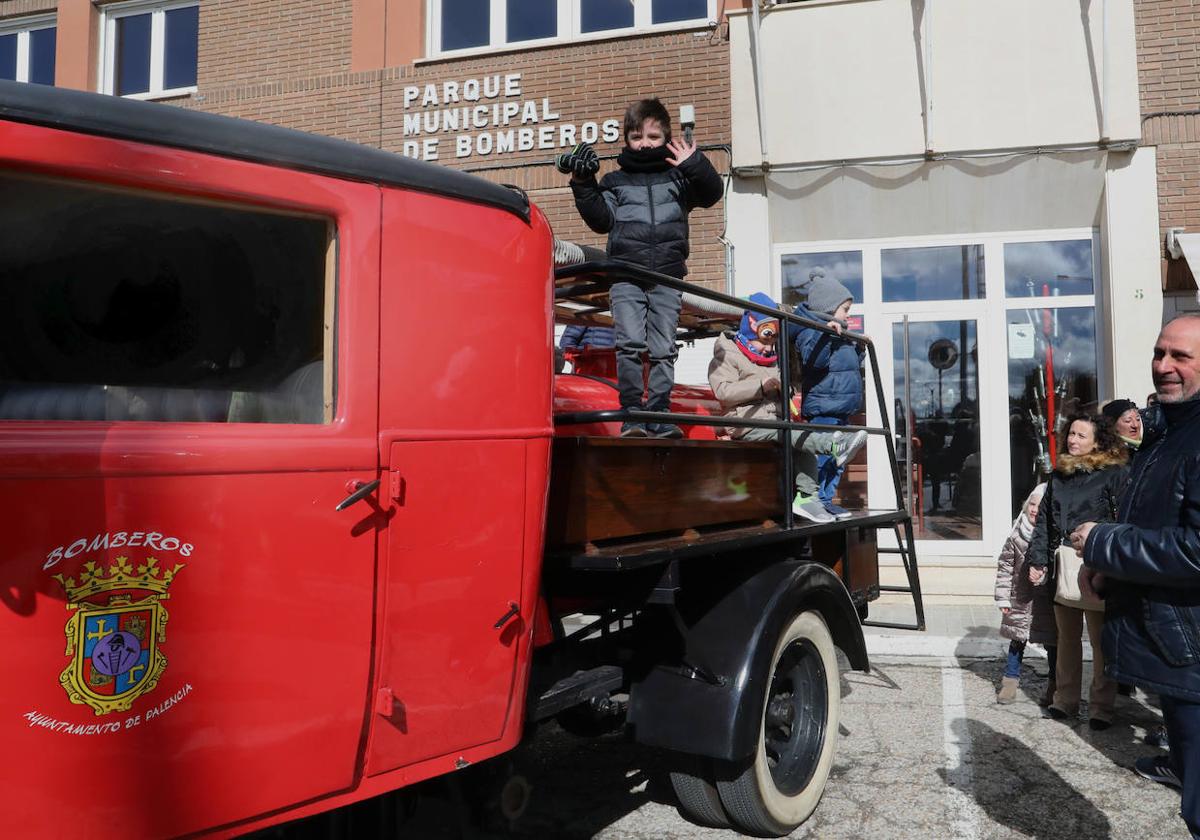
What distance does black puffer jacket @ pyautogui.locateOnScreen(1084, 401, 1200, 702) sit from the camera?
2338 mm

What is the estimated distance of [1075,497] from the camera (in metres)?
4.70

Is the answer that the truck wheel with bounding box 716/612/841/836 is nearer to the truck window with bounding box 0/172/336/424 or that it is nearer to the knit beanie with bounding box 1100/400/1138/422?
the truck window with bounding box 0/172/336/424

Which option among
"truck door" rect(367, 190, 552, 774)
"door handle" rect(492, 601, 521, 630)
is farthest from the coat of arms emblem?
"door handle" rect(492, 601, 521, 630)

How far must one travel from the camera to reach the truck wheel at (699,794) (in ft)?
10.5

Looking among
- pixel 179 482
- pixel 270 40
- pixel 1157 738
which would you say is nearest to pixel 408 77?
pixel 270 40

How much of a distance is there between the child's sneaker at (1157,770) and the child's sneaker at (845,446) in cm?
181

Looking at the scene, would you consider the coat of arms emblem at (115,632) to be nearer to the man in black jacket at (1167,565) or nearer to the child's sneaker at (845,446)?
the man in black jacket at (1167,565)

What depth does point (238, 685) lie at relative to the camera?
188 cm

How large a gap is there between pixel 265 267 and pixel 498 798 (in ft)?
5.07

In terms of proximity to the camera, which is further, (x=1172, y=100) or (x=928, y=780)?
(x=1172, y=100)

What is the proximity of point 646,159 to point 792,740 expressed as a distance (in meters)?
2.38

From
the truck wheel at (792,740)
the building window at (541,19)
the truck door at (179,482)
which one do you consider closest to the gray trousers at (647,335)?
the truck wheel at (792,740)

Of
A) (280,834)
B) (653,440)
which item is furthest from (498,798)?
(653,440)

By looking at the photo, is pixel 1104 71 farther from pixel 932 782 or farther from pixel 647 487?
pixel 647 487
